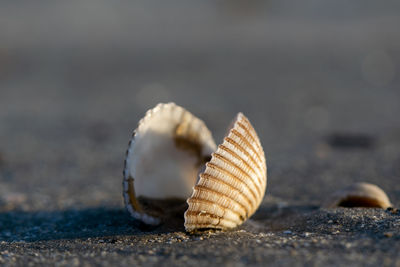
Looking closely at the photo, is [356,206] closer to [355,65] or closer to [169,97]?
[169,97]

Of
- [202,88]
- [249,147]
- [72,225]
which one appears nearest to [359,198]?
[249,147]

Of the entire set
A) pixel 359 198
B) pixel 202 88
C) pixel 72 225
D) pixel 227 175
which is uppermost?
pixel 202 88

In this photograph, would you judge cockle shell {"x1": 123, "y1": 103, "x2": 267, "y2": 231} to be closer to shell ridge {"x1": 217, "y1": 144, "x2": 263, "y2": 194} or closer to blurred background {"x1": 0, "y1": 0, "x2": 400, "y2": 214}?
shell ridge {"x1": 217, "y1": 144, "x2": 263, "y2": 194}

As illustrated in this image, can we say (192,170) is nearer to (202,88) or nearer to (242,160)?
(242,160)

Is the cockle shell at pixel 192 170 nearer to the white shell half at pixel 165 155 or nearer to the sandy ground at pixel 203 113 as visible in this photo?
the white shell half at pixel 165 155

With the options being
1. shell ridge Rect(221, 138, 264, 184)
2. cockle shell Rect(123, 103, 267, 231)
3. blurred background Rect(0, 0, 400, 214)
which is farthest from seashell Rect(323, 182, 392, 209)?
shell ridge Rect(221, 138, 264, 184)

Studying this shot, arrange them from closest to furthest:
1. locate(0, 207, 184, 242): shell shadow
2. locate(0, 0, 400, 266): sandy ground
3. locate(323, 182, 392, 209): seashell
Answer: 1. locate(0, 0, 400, 266): sandy ground
2. locate(0, 207, 184, 242): shell shadow
3. locate(323, 182, 392, 209): seashell

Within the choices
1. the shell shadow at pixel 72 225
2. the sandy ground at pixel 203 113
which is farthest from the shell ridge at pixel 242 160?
the shell shadow at pixel 72 225
